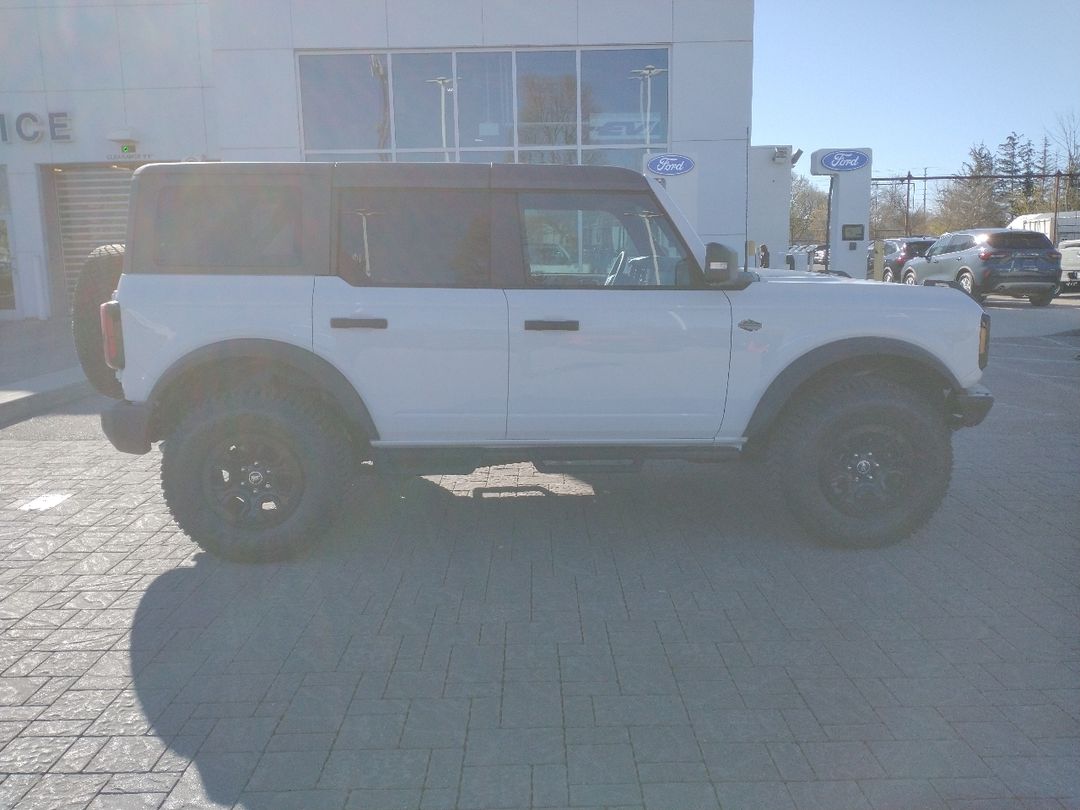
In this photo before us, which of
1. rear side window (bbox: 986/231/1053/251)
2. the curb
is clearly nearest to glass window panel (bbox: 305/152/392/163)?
the curb

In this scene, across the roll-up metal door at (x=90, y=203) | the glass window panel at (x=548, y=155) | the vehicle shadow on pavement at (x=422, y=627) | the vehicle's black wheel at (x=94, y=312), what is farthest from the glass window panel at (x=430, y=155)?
the vehicle's black wheel at (x=94, y=312)

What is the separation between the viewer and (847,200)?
44.8 ft

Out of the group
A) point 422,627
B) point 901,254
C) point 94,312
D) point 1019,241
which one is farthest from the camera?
point 901,254

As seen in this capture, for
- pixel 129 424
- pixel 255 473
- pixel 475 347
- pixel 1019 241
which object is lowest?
pixel 255 473

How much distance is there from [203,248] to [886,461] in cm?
377

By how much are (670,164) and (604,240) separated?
A: 9403mm

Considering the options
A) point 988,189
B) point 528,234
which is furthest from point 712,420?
point 988,189

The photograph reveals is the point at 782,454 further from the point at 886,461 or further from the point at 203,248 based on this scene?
the point at 203,248

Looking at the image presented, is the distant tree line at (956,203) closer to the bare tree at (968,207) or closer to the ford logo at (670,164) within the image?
the bare tree at (968,207)

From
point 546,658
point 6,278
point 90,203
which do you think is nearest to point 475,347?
point 546,658

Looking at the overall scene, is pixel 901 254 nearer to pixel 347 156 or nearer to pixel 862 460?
pixel 347 156

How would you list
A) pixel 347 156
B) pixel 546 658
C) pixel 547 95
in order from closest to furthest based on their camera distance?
pixel 546 658 < pixel 547 95 < pixel 347 156

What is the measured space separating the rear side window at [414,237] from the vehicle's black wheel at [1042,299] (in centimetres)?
1928

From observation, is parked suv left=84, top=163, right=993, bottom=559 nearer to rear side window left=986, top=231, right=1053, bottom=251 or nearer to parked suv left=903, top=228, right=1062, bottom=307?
parked suv left=903, top=228, right=1062, bottom=307
